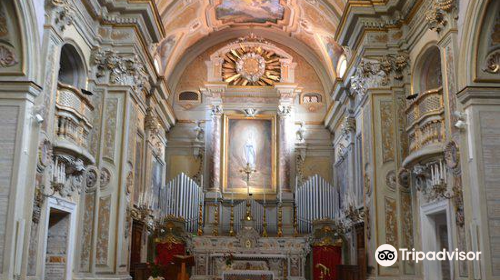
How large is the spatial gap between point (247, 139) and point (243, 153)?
1.80ft

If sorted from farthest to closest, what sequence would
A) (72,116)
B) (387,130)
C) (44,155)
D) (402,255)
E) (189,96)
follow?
(189,96)
(387,130)
(402,255)
(72,116)
(44,155)

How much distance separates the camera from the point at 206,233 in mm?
19078

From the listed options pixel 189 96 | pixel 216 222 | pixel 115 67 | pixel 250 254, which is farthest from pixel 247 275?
pixel 189 96

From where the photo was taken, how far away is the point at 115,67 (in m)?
13.5

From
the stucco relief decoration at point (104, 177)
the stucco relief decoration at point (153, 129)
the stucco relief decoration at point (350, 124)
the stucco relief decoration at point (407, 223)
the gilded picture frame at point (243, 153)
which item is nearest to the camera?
the stucco relief decoration at point (407, 223)

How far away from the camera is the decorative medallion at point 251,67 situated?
2150cm

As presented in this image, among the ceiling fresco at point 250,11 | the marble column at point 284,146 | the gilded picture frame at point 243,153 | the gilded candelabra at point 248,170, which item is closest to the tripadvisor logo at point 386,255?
the marble column at point 284,146

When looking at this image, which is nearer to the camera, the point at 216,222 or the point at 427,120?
the point at 427,120

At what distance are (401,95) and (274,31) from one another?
9.27 metres

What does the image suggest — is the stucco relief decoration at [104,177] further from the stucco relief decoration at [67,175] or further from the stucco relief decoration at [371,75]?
the stucco relief decoration at [371,75]

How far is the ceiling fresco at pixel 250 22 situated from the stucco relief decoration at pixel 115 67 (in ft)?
12.8

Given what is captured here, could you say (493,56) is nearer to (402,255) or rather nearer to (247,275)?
(402,255)

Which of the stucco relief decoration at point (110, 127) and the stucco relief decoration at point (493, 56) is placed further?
the stucco relief decoration at point (110, 127)

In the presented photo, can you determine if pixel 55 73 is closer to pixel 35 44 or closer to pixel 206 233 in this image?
pixel 35 44
